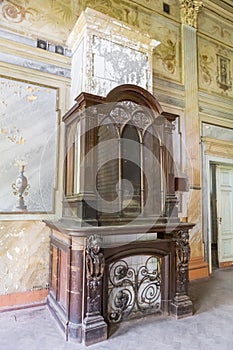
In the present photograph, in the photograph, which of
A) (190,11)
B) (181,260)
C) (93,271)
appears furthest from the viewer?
(190,11)

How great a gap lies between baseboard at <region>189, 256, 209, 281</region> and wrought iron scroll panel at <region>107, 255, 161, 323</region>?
5.25 ft

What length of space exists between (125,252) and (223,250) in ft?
11.4

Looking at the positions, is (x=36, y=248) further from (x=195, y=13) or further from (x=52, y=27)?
(x=195, y=13)

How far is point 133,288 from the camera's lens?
114 inches

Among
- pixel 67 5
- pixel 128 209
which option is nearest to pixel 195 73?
pixel 67 5

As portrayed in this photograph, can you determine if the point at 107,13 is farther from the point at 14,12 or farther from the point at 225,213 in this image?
the point at 225,213

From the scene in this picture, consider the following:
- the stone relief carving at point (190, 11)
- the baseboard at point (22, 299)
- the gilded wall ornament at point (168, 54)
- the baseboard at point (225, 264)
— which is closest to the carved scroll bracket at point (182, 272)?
the baseboard at point (22, 299)

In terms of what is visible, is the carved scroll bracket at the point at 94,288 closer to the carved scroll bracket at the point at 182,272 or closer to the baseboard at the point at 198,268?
the carved scroll bracket at the point at 182,272

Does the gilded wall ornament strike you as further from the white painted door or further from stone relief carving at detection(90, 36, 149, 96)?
the white painted door

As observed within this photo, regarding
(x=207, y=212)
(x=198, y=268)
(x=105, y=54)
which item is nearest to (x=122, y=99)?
(x=105, y=54)

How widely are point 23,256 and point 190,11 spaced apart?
5.22 metres

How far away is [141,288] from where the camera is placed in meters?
2.94

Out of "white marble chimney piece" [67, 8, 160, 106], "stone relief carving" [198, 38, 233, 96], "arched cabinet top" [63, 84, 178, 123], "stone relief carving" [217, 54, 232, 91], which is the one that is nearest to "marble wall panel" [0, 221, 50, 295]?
"arched cabinet top" [63, 84, 178, 123]

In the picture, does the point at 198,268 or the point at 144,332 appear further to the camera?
the point at 198,268
